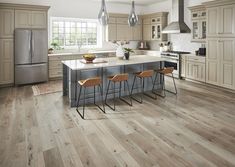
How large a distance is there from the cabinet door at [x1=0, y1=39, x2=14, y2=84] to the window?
1.75m

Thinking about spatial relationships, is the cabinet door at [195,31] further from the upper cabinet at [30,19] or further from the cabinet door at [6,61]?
the cabinet door at [6,61]

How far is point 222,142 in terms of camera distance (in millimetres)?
2990

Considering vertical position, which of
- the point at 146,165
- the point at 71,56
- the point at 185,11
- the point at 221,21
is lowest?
the point at 146,165

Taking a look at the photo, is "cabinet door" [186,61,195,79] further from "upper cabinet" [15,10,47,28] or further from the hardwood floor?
"upper cabinet" [15,10,47,28]

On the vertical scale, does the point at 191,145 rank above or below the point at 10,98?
below

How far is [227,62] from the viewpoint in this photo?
564 centimetres

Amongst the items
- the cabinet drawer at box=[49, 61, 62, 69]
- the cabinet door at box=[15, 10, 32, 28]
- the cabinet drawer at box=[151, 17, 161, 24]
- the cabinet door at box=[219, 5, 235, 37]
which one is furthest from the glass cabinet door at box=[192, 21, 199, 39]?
the cabinet door at box=[15, 10, 32, 28]

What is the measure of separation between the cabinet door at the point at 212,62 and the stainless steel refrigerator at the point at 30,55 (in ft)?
16.2

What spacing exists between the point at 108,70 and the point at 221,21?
3.37m

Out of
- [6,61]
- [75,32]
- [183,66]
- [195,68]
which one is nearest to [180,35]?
[183,66]

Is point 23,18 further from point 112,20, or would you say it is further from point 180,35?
point 180,35

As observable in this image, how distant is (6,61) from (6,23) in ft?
3.56

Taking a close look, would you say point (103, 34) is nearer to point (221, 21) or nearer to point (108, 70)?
point (108, 70)

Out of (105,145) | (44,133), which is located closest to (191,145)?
(105,145)
